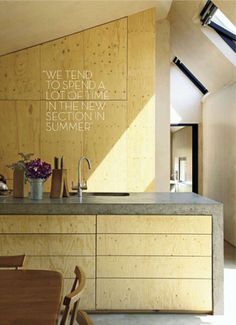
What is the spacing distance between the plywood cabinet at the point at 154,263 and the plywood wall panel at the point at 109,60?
2659 mm

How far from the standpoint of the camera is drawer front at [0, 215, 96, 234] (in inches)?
127

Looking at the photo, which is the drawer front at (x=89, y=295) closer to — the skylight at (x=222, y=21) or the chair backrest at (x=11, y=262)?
the chair backrest at (x=11, y=262)

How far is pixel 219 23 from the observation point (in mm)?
6121

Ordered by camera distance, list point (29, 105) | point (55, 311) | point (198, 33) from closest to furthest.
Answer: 1. point (55, 311)
2. point (29, 105)
3. point (198, 33)

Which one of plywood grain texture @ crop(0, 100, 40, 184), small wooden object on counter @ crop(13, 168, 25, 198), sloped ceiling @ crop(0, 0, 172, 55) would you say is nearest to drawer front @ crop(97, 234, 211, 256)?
small wooden object on counter @ crop(13, 168, 25, 198)

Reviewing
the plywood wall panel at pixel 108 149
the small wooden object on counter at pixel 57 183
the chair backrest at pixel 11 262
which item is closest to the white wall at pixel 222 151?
the plywood wall panel at pixel 108 149

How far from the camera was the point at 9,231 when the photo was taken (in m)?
3.22

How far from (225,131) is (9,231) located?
4.83m

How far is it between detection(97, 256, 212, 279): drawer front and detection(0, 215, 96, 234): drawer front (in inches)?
12.1

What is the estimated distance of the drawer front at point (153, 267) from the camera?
324 cm

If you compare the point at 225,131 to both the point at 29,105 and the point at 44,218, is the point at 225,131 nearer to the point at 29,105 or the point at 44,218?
the point at 29,105

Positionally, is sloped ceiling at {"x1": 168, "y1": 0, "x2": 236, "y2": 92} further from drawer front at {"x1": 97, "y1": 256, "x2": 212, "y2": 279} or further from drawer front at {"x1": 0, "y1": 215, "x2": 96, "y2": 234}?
drawer front at {"x1": 0, "y1": 215, "x2": 96, "y2": 234}

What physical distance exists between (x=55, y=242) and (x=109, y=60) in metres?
3.08

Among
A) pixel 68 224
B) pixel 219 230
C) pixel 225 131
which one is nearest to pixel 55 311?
pixel 68 224
